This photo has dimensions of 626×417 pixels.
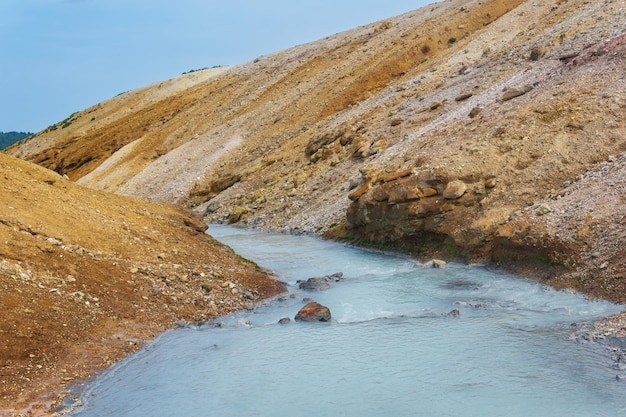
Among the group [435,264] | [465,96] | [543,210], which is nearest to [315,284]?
[435,264]

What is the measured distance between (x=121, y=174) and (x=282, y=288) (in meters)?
36.2

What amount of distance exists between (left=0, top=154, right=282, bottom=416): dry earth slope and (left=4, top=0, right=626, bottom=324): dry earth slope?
6828 mm

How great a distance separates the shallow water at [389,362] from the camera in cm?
992

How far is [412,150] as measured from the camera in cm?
2758

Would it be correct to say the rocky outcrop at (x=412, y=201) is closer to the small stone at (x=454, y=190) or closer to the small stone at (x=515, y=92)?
the small stone at (x=454, y=190)

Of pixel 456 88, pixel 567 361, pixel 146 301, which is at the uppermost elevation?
pixel 456 88

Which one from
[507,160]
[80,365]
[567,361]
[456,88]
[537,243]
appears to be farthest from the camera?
[456,88]

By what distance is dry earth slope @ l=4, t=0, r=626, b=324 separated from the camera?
62.2ft

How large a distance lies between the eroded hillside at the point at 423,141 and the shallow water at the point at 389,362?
8.71 ft

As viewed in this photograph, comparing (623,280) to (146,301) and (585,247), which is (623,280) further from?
(146,301)

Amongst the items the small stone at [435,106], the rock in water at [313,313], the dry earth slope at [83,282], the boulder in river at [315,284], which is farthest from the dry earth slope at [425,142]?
the dry earth slope at [83,282]

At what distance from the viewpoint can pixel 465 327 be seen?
13.5 m

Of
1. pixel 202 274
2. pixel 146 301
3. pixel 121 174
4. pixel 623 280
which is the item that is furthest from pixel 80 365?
pixel 121 174

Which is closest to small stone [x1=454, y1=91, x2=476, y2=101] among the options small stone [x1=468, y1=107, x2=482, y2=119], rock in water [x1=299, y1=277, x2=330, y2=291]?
small stone [x1=468, y1=107, x2=482, y2=119]
